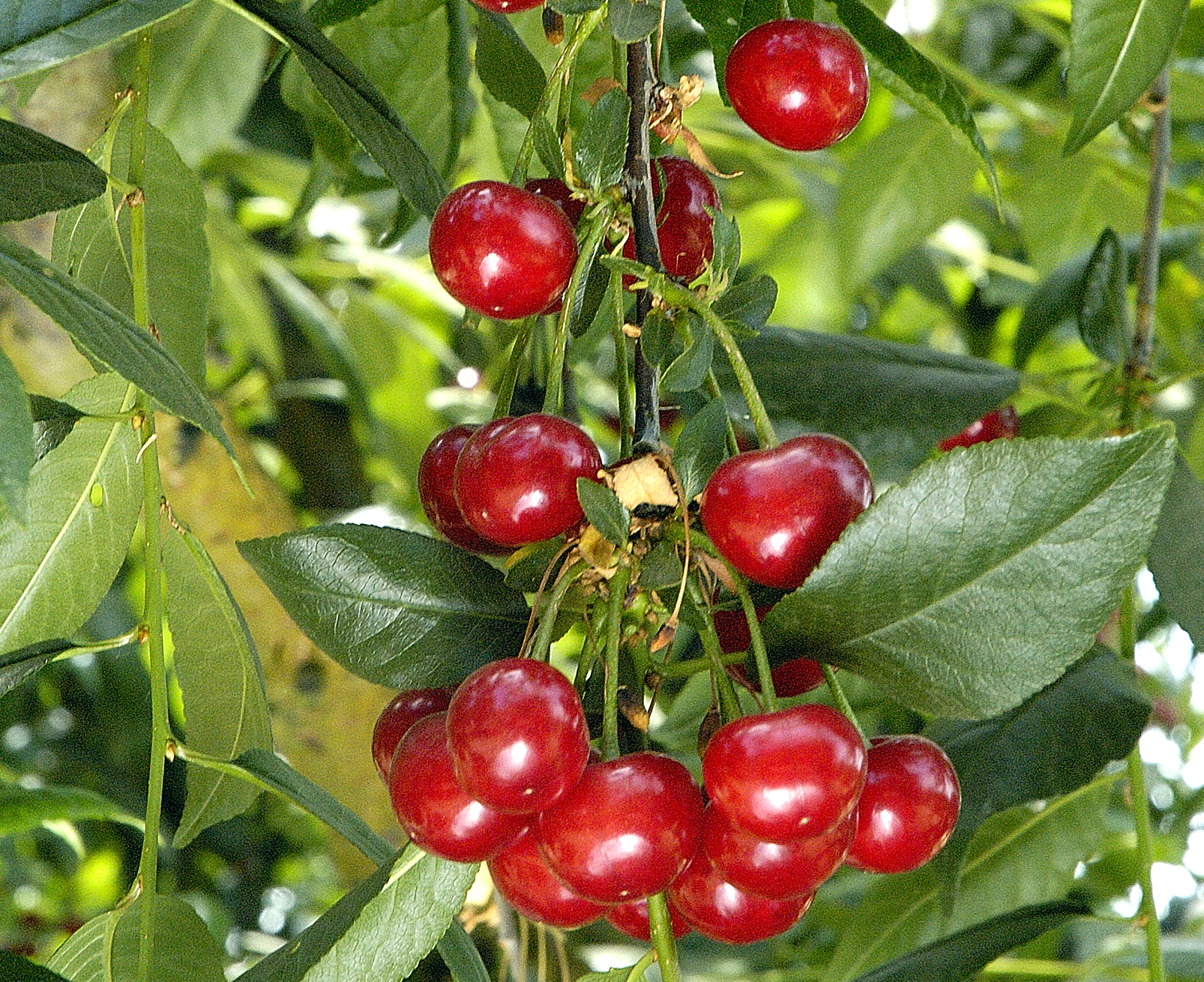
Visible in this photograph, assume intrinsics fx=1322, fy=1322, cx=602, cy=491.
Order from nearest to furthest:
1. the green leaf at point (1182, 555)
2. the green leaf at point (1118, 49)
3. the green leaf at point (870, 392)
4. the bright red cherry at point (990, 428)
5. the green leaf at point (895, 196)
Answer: the green leaf at point (1118, 49) → the green leaf at point (1182, 555) → the green leaf at point (870, 392) → the bright red cherry at point (990, 428) → the green leaf at point (895, 196)

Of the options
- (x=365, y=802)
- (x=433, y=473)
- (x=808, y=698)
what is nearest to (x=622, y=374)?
(x=433, y=473)

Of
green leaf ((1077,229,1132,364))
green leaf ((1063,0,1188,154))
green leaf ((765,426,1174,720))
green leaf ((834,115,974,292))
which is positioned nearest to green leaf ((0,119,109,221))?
green leaf ((765,426,1174,720))

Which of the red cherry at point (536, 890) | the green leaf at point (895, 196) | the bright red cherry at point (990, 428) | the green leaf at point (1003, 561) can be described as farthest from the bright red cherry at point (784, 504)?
the green leaf at point (895, 196)

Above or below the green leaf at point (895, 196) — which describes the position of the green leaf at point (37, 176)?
above

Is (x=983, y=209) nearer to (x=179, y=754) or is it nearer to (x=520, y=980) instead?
(x=520, y=980)

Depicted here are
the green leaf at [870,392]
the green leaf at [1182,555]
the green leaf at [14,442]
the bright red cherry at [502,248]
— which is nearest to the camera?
the green leaf at [14,442]

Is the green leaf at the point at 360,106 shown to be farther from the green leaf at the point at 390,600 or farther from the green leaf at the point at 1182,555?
the green leaf at the point at 1182,555

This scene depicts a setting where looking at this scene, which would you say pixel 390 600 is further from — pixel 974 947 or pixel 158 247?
pixel 974 947
